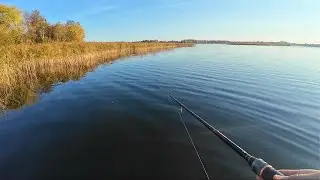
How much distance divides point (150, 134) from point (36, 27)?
69.6 metres

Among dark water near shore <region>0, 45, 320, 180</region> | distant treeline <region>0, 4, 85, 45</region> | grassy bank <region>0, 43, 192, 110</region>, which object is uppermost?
distant treeline <region>0, 4, 85, 45</region>

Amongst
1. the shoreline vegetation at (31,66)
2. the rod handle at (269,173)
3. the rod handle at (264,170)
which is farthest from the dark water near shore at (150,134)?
the rod handle at (269,173)

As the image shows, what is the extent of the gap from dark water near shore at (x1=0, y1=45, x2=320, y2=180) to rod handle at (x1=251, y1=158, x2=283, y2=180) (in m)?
4.05

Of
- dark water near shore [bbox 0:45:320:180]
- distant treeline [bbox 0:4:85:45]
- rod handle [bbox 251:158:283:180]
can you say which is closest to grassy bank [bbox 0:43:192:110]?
dark water near shore [bbox 0:45:320:180]

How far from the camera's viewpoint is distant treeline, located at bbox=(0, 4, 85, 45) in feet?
188

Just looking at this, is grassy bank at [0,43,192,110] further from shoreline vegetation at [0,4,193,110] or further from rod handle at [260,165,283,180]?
rod handle at [260,165,283,180]

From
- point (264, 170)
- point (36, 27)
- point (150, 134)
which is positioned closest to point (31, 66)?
point (150, 134)

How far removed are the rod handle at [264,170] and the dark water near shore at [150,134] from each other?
13.3 feet

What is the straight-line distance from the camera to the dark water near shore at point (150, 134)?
7.40m

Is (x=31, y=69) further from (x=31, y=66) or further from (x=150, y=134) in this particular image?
(x=150, y=134)

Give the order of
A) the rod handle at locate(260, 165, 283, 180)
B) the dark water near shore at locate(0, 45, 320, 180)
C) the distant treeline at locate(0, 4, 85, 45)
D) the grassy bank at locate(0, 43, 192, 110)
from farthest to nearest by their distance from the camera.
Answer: the distant treeline at locate(0, 4, 85, 45) < the grassy bank at locate(0, 43, 192, 110) < the dark water near shore at locate(0, 45, 320, 180) < the rod handle at locate(260, 165, 283, 180)

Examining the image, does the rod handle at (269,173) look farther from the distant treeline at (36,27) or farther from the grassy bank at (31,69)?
the distant treeline at (36,27)

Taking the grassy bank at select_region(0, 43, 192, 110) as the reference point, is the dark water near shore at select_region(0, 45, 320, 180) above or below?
below

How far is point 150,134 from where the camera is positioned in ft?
32.2
